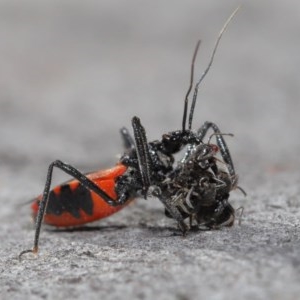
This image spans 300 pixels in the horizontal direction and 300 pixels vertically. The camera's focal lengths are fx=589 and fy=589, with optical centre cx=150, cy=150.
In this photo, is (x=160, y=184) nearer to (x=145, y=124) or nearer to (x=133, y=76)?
(x=145, y=124)

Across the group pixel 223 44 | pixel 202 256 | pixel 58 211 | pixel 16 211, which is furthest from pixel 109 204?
pixel 223 44

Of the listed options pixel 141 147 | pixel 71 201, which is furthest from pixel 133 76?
pixel 141 147

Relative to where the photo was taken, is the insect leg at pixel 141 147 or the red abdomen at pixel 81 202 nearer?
the insect leg at pixel 141 147

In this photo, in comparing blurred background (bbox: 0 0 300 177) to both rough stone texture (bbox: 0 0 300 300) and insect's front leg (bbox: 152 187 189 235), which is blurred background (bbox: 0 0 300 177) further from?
insect's front leg (bbox: 152 187 189 235)

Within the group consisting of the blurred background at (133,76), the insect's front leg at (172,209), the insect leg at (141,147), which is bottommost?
the insect's front leg at (172,209)

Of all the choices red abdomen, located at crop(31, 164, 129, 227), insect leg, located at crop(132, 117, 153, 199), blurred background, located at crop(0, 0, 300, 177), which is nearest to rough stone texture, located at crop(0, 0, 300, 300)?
blurred background, located at crop(0, 0, 300, 177)

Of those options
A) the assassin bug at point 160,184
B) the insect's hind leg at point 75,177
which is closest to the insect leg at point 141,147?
the assassin bug at point 160,184

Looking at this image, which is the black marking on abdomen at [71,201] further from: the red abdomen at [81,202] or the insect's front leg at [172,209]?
the insect's front leg at [172,209]
